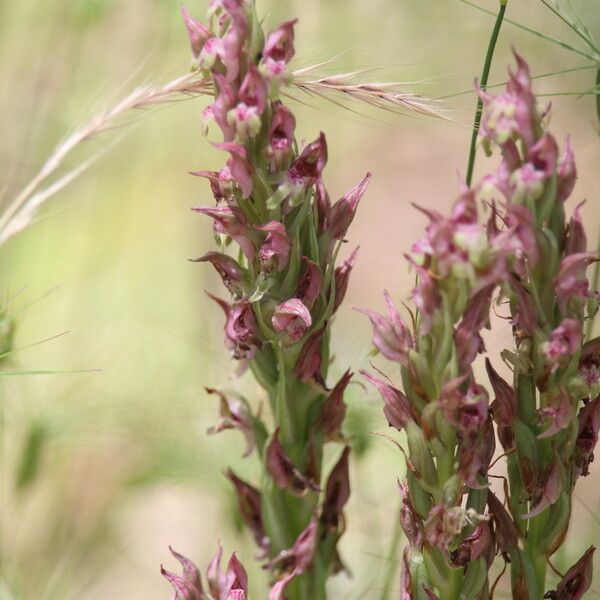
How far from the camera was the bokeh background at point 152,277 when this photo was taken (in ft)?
3.29

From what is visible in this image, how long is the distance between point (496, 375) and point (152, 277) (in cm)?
113

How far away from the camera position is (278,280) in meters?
0.54

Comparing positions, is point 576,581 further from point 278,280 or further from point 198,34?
point 198,34

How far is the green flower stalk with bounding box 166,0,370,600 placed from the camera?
1.68 feet

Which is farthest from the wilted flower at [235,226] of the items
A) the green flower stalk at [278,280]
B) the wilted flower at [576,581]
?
the wilted flower at [576,581]

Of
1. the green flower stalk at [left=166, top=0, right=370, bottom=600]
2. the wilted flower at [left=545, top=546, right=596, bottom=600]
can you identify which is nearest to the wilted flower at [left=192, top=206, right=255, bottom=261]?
the green flower stalk at [left=166, top=0, right=370, bottom=600]

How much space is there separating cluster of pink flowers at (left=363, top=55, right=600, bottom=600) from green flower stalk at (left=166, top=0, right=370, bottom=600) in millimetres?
40

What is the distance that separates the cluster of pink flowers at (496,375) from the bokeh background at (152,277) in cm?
15

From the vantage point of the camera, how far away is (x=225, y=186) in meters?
0.53

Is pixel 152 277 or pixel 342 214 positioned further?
pixel 152 277

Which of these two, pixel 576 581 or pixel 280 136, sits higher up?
pixel 280 136

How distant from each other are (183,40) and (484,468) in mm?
927

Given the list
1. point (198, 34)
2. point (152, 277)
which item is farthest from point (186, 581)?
point (152, 277)

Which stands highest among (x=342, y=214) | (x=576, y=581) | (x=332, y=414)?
(x=342, y=214)
